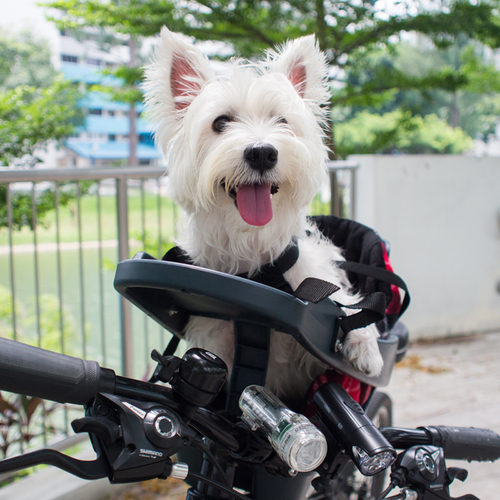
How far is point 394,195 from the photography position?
4727 mm

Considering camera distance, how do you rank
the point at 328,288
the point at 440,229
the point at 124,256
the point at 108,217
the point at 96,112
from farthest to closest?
the point at 96,112 → the point at 108,217 → the point at 440,229 → the point at 124,256 → the point at 328,288

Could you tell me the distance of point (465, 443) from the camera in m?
1.28

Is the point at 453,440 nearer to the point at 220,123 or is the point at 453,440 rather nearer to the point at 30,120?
the point at 220,123

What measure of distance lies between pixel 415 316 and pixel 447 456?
12.6 ft

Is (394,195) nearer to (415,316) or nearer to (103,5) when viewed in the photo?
(415,316)

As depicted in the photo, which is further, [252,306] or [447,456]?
[447,456]

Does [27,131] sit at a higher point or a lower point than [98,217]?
Answer: higher

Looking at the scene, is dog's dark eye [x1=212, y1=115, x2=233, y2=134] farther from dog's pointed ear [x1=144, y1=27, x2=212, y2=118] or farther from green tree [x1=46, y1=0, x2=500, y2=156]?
green tree [x1=46, y1=0, x2=500, y2=156]

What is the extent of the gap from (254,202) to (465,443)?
0.78 meters

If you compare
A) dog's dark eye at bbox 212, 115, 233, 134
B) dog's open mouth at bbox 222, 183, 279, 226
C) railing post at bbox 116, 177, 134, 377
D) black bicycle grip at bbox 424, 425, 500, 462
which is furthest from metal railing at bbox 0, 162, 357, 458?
black bicycle grip at bbox 424, 425, 500, 462

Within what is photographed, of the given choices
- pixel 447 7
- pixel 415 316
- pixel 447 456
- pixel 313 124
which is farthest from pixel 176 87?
pixel 447 7

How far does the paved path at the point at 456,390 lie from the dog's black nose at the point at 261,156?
2088 mm

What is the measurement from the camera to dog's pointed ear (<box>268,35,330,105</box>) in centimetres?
168

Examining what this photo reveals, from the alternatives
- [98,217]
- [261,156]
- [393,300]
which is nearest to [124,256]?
[98,217]
